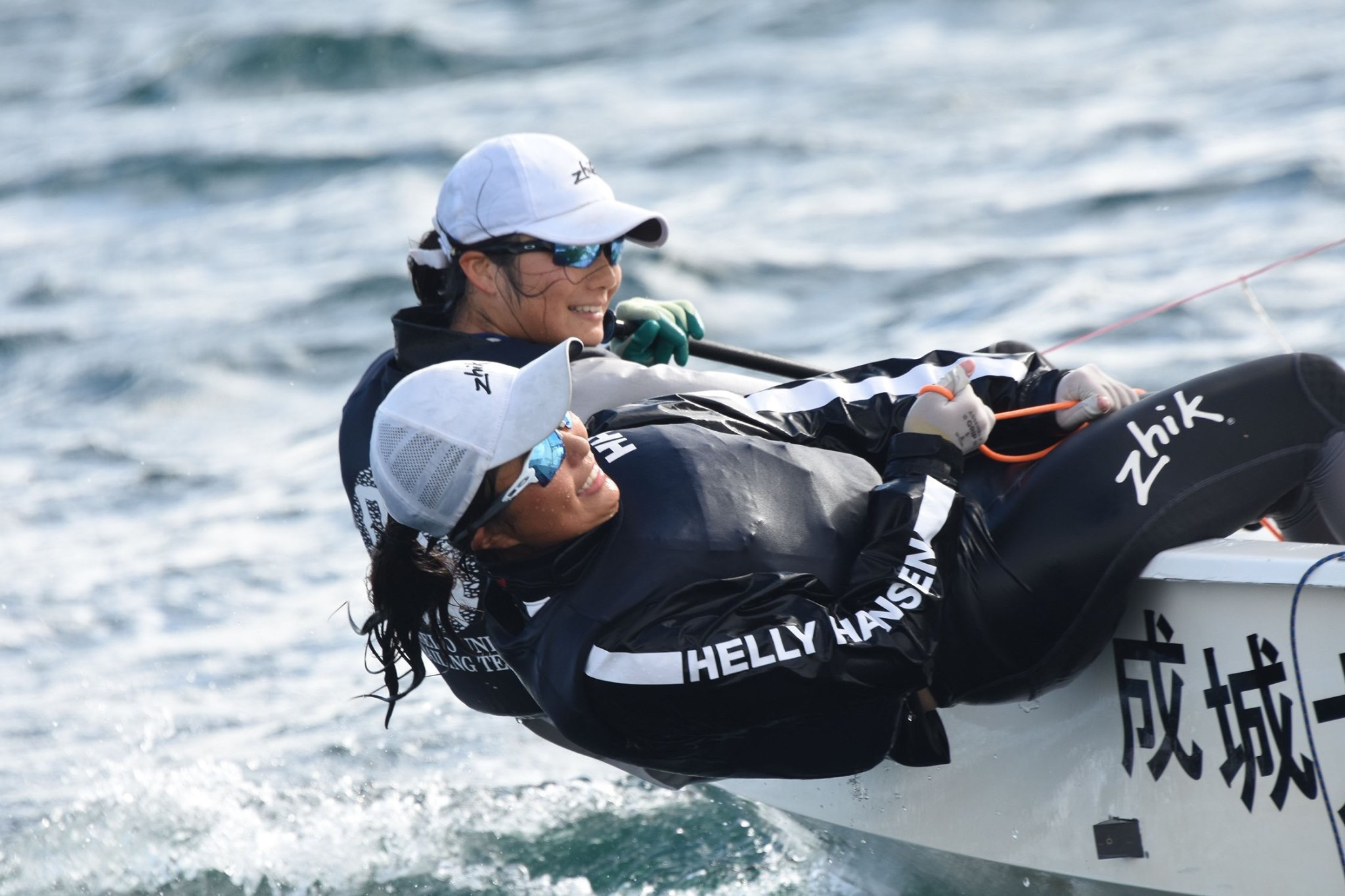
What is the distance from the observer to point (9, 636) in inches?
227

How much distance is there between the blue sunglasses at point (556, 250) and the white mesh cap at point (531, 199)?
17mm

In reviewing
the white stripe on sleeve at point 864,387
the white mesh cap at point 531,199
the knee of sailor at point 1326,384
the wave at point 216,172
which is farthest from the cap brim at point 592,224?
the wave at point 216,172

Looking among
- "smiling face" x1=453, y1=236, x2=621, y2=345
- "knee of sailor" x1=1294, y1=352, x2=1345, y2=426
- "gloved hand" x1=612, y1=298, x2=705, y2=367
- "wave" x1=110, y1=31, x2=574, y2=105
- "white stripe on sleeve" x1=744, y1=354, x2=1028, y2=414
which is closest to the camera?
"knee of sailor" x1=1294, y1=352, x2=1345, y2=426

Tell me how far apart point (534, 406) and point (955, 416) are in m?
0.74

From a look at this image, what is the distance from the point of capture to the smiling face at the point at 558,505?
239cm

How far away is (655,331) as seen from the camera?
383 centimetres

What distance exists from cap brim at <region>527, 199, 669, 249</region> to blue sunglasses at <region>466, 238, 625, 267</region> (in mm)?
16

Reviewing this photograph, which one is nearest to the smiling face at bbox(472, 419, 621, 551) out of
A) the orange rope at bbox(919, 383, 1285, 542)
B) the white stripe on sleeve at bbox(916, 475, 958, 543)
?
the white stripe on sleeve at bbox(916, 475, 958, 543)

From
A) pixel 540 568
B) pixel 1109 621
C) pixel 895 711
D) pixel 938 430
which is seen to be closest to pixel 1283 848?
pixel 1109 621

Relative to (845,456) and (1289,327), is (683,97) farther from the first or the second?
(845,456)

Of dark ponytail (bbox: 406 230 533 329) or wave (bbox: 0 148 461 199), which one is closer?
dark ponytail (bbox: 406 230 533 329)

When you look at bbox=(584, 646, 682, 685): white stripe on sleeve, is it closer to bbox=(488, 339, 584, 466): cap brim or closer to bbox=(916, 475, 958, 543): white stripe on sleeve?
bbox=(488, 339, 584, 466): cap brim

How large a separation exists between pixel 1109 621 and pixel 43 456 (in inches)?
247

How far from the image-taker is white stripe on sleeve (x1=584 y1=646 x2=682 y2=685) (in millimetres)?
2375
